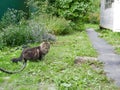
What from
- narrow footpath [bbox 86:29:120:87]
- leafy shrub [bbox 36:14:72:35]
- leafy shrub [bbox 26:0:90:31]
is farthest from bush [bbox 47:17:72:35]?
narrow footpath [bbox 86:29:120:87]

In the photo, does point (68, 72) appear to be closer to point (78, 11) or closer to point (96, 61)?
point (96, 61)

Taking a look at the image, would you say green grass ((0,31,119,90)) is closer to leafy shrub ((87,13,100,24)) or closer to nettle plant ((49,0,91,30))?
nettle plant ((49,0,91,30))

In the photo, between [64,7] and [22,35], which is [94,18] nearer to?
[64,7]

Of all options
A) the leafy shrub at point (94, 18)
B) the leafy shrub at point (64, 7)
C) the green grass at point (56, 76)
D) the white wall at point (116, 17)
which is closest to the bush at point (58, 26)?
the leafy shrub at point (64, 7)

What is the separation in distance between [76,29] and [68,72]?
10299 millimetres

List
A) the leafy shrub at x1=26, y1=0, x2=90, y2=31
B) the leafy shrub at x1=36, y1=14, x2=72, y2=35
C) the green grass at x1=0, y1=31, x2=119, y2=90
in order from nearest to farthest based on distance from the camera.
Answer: the green grass at x1=0, y1=31, x2=119, y2=90 → the leafy shrub at x1=36, y1=14, x2=72, y2=35 → the leafy shrub at x1=26, y1=0, x2=90, y2=31

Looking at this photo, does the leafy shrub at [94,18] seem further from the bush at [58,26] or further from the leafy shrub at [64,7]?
the bush at [58,26]

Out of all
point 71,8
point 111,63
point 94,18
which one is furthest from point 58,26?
point 94,18

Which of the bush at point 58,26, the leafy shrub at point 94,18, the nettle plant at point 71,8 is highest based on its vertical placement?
the nettle plant at point 71,8

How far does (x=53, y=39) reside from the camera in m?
10.4

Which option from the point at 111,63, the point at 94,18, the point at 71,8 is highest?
the point at 71,8

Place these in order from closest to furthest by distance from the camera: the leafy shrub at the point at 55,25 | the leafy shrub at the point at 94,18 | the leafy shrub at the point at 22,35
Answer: the leafy shrub at the point at 22,35 → the leafy shrub at the point at 55,25 → the leafy shrub at the point at 94,18

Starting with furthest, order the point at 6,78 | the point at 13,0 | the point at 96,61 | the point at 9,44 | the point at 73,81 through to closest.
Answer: the point at 13,0 < the point at 9,44 < the point at 96,61 < the point at 6,78 < the point at 73,81

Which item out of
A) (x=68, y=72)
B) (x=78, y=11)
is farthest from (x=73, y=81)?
(x=78, y=11)
